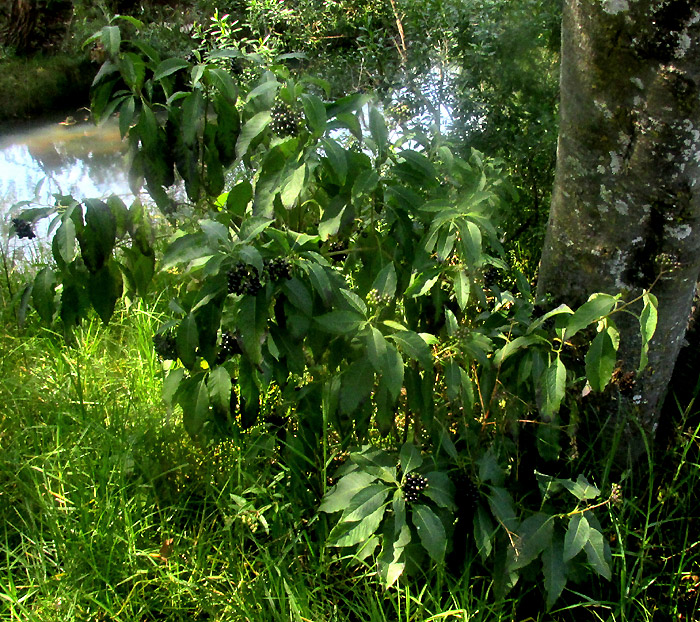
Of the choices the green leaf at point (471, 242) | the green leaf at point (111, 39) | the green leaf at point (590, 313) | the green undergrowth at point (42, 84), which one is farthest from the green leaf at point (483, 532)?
the green undergrowth at point (42, 84)

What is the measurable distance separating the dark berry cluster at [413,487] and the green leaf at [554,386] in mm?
321

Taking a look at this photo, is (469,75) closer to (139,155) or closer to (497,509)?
(139,155)

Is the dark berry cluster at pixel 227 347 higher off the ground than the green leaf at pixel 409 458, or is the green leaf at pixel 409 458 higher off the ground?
the dark berry cluster at pixel 227 347

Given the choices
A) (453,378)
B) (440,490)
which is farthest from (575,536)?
(453,378)

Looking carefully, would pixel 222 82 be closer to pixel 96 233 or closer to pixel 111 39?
pixel 111 39

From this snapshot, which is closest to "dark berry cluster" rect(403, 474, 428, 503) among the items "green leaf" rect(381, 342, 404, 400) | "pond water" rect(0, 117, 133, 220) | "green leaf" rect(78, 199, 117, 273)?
"green leaf" rect(381, 342, 404, 400)

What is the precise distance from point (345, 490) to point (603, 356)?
659mm

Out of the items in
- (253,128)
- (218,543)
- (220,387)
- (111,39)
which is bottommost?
(218,543)

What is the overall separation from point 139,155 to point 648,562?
1.67 meters

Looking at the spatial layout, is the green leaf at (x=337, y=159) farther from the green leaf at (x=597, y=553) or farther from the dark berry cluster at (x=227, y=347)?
the green leaf at (x=597, y=553)

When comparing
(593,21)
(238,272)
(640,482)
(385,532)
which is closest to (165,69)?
(238,272)

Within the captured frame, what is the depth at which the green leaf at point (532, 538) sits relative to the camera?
1627 millimetres

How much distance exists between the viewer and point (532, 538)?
1.64m

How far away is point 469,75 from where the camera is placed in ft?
11.9
